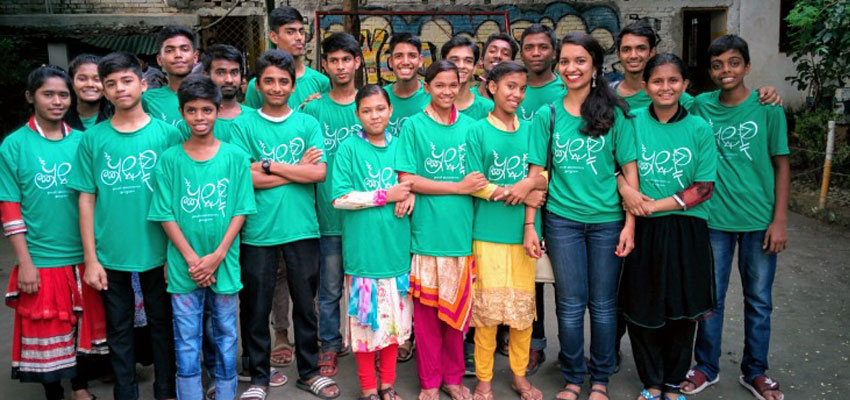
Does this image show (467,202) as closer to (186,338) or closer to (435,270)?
(435,270)

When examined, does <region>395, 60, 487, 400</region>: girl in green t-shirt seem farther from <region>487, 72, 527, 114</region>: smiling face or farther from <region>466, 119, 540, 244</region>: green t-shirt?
<region>487, 72, 527, 114</region>: smiling face

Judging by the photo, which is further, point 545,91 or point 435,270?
point 545,91

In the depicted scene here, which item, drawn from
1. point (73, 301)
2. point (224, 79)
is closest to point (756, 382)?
point (224, 79)

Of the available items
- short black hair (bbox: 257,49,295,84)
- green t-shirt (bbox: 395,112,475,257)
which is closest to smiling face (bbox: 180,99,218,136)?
short black hair (bbox: 257,49,295,84)

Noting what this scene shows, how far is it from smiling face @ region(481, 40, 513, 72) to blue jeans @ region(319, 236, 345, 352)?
1579mm

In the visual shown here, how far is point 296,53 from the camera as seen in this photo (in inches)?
174

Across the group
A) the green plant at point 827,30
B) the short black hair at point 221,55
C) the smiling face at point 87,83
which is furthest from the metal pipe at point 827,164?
the smiling face at point 87,83

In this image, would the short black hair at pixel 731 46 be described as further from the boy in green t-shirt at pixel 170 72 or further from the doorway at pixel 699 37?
the doorway at pixel 699 37

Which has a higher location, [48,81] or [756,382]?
[48,81]

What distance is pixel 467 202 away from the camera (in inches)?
134

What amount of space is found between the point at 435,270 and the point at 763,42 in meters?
12.1

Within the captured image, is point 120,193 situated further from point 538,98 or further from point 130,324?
point 538,98

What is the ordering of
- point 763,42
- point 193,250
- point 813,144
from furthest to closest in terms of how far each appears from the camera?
point 763,42, point 813,144, point 193,250

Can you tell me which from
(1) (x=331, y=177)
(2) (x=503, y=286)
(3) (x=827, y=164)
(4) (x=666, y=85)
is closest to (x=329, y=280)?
(1) (x=331, y=177)
